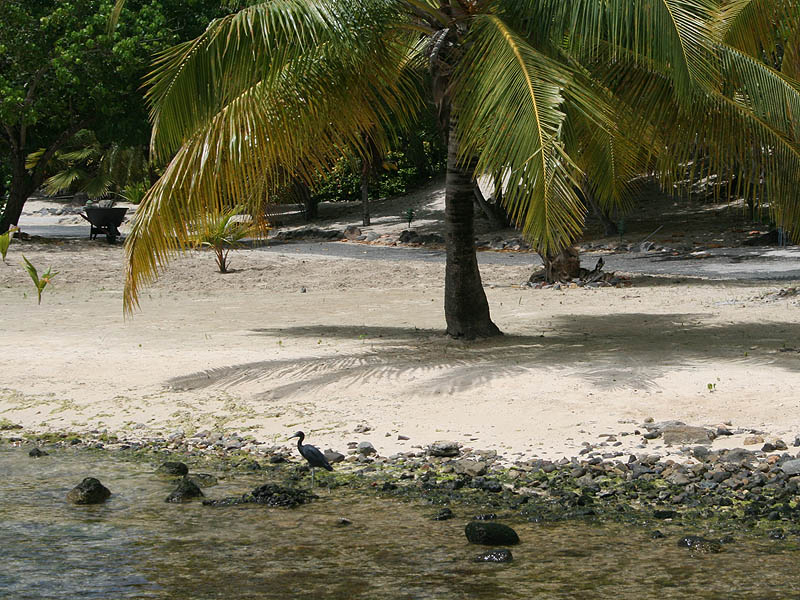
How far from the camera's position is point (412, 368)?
10492 mm

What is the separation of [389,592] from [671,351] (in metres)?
6.44

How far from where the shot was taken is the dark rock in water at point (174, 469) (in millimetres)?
7793

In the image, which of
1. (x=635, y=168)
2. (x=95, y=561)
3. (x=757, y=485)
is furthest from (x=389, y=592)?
(x=635, y=168)

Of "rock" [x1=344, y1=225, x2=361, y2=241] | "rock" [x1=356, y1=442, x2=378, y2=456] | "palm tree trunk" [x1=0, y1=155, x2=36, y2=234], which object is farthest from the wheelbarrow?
"rock" [x1=356, y1=442, x2=378, y2=456]

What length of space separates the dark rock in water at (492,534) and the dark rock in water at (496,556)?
17cm

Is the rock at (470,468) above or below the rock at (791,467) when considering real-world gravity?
below

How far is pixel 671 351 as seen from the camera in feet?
35.8

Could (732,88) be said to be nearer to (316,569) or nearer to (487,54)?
(487,54)

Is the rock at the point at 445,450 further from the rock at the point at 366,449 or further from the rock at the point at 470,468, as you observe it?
the rock at the point at 366,449

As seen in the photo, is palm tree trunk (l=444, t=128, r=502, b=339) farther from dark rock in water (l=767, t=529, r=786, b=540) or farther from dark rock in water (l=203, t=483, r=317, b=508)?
dark rock in water (l=767, t=529, r=786, b=540)

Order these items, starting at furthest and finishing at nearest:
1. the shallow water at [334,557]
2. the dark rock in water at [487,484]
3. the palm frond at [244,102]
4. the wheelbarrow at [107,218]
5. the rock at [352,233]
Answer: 1. the rock at [352,233]
2. the wheelbarrow at [107,218]
3. the palm frond at [244,102]
4. the dark rock in water at [487,484]
5. the shallow water at [334,557]

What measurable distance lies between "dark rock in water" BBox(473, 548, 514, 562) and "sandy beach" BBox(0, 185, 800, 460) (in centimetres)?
222

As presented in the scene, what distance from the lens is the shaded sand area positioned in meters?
8.70

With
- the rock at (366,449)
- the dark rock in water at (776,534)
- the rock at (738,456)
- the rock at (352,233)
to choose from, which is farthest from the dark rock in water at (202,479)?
the rock at (352,233)
